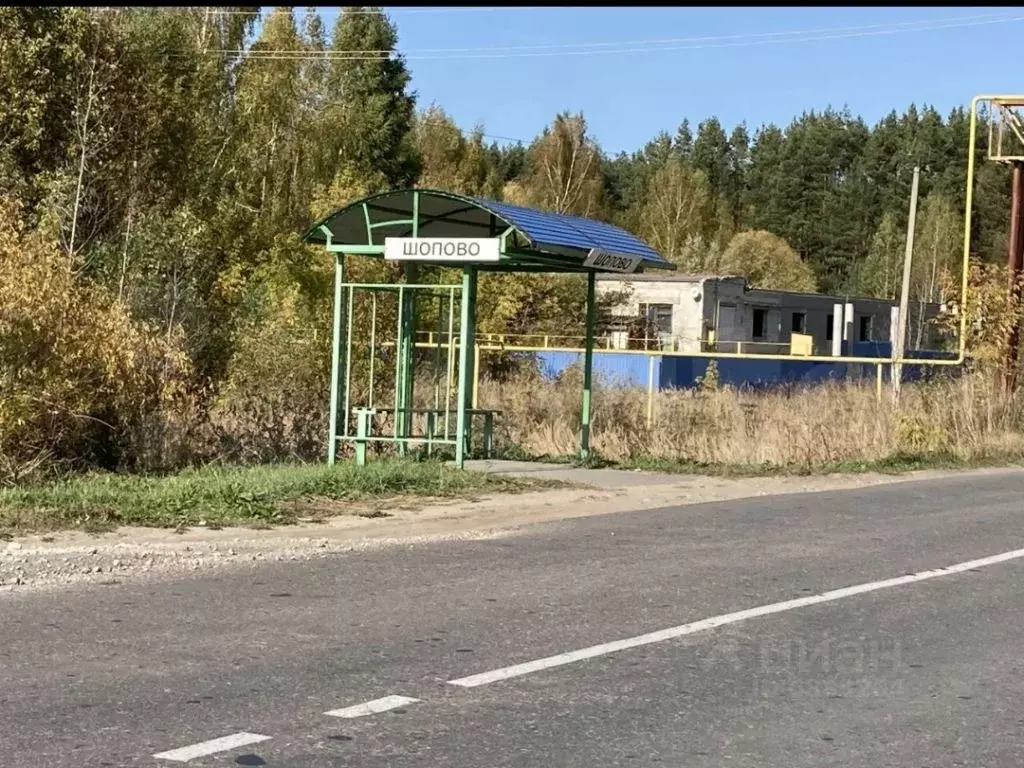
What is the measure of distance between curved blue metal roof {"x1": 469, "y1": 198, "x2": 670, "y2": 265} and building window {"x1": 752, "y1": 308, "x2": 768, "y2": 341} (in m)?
41.9

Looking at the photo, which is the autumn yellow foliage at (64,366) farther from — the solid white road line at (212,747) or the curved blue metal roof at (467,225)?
the solid white road line at (212,747)

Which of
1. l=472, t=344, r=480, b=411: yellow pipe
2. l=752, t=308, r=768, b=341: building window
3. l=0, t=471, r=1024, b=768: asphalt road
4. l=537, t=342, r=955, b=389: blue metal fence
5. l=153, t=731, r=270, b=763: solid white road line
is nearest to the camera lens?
l=153, t=731, r=270, b=763: solid white road line

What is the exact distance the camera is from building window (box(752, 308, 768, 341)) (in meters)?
59.4

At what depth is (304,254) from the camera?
34.1m

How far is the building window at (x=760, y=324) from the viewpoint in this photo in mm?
59375

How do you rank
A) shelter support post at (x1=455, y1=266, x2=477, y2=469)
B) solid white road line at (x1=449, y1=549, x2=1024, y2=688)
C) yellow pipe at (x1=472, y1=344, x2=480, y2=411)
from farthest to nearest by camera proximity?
yellow pipe at (x1=472, y1=344, x2=480, y2=411) → shelter support post at (x1=455, y1=266, x2=477, y2=469) → solid white road line at (x1=449, y1=549, x2=1024, y2=688)

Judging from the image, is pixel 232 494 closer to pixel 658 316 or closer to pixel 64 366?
pixel 64 366

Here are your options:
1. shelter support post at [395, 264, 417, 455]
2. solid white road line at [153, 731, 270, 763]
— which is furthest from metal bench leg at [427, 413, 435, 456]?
solid white road line at [153, 731, 270, 763]

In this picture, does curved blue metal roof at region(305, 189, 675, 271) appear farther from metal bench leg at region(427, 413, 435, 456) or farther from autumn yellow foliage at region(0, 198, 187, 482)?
autumn yellow foliage at region(0, 198, 187, 482)

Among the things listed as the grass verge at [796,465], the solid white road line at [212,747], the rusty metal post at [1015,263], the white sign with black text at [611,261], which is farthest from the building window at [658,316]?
the solid white road line at [212,747]

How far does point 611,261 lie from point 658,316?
40.7 m

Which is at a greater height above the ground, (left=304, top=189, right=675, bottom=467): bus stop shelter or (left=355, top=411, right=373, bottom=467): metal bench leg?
(left=304, top=189, right=675, bottom=467): bus stop shelter

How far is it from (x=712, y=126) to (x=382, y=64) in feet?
231

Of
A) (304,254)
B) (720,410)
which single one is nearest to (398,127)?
(304,254)
